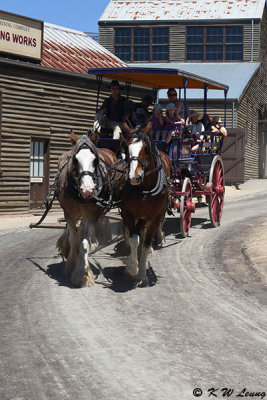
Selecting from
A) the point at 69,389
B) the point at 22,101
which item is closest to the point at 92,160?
the point at 69,389

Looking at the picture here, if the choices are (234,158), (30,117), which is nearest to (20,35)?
(30,117)

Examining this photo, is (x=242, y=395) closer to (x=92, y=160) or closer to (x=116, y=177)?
(x=92, y=160)

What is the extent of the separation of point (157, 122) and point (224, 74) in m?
21.9

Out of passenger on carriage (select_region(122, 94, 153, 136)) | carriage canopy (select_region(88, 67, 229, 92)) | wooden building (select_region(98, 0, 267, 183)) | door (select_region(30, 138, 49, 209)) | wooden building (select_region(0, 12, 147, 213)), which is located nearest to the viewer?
carriage canopy (select_region(88, 67, 229, 92))

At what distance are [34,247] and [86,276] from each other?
Result: 385 centimetres

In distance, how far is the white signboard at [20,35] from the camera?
19.2 m

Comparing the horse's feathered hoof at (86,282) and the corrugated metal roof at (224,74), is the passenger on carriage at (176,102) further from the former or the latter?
the corrugated metal roof at (224,74)

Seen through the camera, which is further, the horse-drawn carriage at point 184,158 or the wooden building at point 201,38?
the wooden building at point 201,38

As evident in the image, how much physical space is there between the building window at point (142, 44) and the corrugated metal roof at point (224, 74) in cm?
91

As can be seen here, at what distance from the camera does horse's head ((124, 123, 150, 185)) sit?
8195 mm

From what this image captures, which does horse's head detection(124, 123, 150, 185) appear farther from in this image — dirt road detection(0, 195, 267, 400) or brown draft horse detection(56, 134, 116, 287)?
dirt road detection(0, 195, 267, 400)

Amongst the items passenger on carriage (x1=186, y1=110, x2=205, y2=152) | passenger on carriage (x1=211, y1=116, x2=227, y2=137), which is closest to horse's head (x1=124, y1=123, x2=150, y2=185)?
passenger on carriage (x1=186, y1=110, x2=205, y2=152)

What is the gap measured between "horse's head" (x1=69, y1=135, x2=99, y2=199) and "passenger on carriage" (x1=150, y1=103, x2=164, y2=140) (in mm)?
3596

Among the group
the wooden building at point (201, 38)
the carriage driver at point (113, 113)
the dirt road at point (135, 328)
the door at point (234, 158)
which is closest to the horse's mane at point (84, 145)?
the dirt road at point (135, 328)
